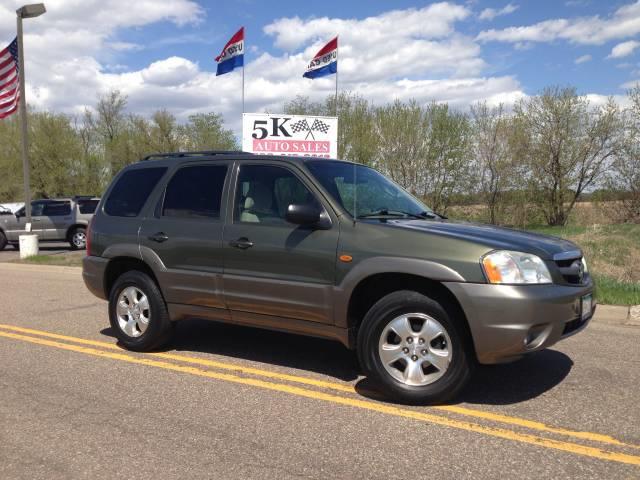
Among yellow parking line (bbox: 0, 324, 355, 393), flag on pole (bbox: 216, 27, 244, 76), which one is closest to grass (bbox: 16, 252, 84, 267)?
flag on pole (bbox: 216, 27, 244, 76)

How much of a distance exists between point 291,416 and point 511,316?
1626 mm

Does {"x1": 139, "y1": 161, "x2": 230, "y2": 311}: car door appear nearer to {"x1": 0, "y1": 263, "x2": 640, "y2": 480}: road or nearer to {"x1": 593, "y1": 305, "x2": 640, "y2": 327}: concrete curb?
{"x1": 0, "y1": 263, "x2": 640, "y2": 480}: road

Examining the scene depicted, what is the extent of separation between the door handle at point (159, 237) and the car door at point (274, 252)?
2.42 feet

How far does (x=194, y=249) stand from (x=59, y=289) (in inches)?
245

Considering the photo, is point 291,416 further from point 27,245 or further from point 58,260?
point 27,245

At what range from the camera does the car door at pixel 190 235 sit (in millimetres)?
5008

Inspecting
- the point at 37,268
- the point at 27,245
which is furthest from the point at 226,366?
the point at 27,245

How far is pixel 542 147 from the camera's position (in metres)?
25.0

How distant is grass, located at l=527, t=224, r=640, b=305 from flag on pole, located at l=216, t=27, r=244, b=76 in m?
11.5

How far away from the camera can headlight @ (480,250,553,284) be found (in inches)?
149

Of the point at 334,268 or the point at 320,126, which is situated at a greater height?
the point at 320,126

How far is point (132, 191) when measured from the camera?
585cm

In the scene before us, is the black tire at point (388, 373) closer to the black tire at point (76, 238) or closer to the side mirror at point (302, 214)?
the side mirror at point (302, 214)

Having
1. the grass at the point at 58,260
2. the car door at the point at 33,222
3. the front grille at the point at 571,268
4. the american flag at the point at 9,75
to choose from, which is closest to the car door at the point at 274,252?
the front grille at the point at 571,268
